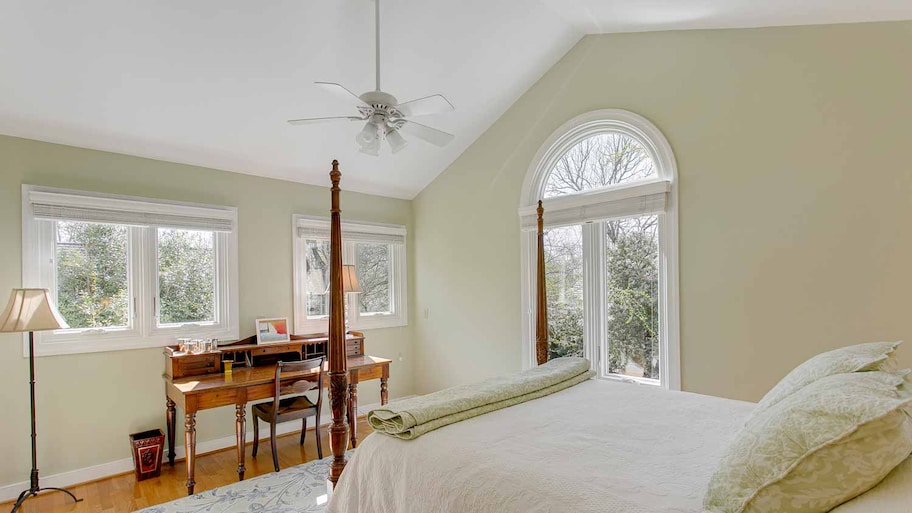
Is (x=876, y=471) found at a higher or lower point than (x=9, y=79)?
lower

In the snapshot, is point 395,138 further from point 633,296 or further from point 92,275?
point 92,275

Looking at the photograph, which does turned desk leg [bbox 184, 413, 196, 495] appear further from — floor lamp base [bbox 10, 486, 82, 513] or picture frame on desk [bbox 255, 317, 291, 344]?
picture frame on desk [bbox 255, 317, 291, 344]

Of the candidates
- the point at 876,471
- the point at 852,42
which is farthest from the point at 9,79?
the point at 852,42

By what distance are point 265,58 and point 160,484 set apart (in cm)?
293

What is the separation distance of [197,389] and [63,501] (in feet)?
3.50

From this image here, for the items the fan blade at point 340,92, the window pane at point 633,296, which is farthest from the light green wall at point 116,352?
the window pane at point 633,296

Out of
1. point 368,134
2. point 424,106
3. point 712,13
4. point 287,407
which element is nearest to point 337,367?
point 368,134

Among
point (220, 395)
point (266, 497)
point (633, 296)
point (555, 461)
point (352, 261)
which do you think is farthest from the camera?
point (352, 261)

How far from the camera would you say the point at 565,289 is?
3742mm

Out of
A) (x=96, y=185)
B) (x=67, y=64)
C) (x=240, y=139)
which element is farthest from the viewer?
(x=240, y=139)

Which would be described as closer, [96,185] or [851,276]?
[851,276]

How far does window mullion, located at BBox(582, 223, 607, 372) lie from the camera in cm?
348

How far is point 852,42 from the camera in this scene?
7.93 feet

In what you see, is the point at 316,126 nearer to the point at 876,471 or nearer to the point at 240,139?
the point at 240,139
